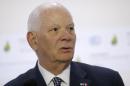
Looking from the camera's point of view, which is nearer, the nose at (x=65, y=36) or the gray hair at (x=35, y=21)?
the nose at (x=65, y=36)

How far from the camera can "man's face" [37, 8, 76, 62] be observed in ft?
6.29

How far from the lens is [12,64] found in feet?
10.3

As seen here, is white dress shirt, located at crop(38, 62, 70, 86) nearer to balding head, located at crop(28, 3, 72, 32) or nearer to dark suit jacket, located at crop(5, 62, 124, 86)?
dark suit jacket, located at crop(5, 62, 124, 86)

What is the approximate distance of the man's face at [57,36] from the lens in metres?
1.92

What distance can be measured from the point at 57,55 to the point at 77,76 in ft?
0.62

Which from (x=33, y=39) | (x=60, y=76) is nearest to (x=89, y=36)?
(x=33, y=39)

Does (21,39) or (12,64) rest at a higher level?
(21,39)

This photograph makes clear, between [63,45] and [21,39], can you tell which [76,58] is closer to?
[21,39]

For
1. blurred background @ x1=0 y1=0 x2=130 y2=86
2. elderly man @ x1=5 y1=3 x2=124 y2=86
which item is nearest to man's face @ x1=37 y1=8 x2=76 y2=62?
elderly man @ x1=5 y1=3 x2=124 y2=86

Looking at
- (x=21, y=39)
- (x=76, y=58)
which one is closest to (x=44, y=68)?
(x=76, y=58)

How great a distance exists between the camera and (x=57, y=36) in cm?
193

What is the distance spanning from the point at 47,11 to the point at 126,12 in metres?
1.05

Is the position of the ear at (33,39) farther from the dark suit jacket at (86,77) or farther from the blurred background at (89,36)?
the blurred background at (89,36)

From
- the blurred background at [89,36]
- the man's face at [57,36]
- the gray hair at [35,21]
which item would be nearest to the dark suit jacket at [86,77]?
the man's face at [57,36]
